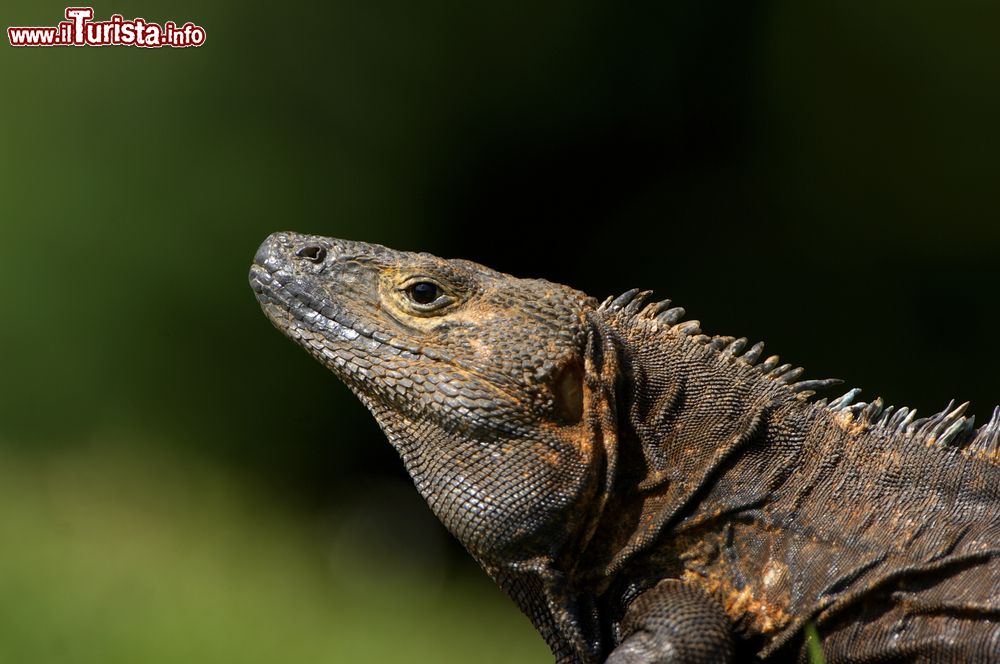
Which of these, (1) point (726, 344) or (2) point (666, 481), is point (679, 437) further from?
(1) point (726, 344)

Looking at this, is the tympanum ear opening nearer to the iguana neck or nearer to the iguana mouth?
the iguana neck

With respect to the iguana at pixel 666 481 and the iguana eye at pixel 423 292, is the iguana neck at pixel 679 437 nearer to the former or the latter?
the iguana at pixel 666 481

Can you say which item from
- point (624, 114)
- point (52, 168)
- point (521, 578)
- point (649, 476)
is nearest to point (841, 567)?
point (649, 476)

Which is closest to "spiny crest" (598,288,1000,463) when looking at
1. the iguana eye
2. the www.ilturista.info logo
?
the iguana eye

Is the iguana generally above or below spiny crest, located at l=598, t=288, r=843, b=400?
below

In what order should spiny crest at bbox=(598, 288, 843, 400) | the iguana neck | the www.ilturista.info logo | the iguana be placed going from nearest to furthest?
1. the iguana
2. the iguana neck
3. spiny crest at bbox=(598, 288, 843, 400)
4. the www.ilturista.info logo

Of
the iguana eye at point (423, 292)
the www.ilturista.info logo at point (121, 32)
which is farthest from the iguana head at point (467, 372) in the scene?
the www.ilturista.info logo at point (121, 32)

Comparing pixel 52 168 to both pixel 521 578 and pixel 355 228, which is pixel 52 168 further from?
pixel 521 578

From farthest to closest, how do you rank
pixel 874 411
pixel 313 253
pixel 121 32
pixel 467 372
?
1. pixel 121 32
2. pixel 313 253
3. pixel 874 411
4. pixel 467 372

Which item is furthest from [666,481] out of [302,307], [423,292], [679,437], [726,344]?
[302,307]
